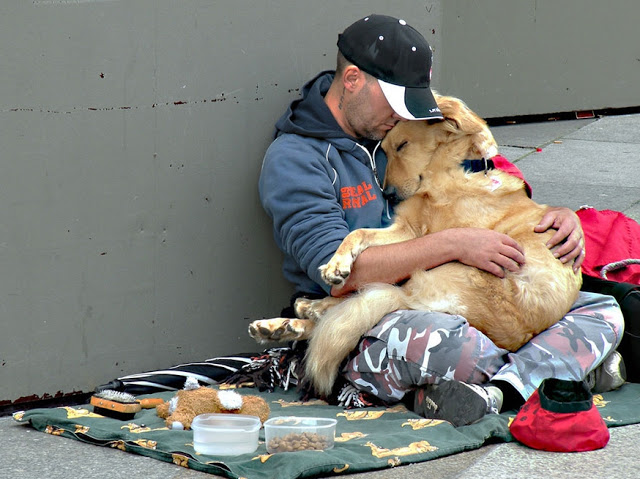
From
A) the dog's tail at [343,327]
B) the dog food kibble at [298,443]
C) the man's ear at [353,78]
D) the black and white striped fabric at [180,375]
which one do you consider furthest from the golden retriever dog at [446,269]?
the dog food kibble at [298,443]

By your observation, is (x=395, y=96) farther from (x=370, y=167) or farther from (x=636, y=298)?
(x=636, y=298)

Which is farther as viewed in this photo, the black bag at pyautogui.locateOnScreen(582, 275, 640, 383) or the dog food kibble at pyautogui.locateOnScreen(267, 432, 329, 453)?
the black bag at pyautogui.locateOnScreen(582, 275, 640, 383)

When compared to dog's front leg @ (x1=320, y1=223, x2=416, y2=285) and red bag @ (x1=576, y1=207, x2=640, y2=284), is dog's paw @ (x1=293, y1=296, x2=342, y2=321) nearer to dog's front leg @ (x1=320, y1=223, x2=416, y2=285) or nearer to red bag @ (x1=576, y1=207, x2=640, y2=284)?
dog's front leg @ (x1=320, y1=223, x2=416, y2=285)

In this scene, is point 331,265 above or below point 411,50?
below

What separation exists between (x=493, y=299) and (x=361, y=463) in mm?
A: 962

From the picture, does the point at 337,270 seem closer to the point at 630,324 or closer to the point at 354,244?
the point at 354,244

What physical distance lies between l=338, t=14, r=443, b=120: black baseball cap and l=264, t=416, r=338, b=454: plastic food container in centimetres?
132

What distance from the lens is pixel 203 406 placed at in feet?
10.8

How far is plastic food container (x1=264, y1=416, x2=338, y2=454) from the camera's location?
293cm

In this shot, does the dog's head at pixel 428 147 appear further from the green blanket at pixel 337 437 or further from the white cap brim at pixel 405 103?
the green blanket at pixel 337 437

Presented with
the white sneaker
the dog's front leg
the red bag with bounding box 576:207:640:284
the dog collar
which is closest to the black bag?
the white sneaker

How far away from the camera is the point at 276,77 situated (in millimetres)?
4145

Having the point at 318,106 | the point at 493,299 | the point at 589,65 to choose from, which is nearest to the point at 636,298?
the point at 493,299

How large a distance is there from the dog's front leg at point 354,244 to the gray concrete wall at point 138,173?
0.64 m
